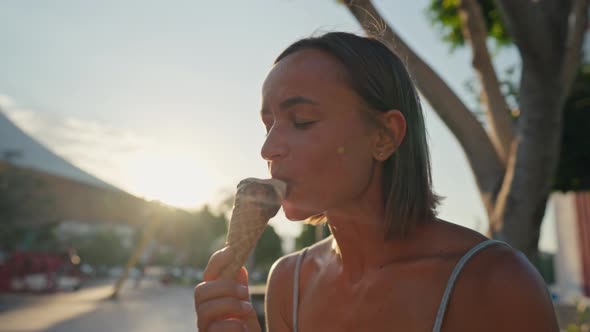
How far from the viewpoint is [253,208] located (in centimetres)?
158

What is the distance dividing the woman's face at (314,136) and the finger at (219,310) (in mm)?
438

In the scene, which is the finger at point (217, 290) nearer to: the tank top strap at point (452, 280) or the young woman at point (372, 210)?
the young woman at point (372, 210)

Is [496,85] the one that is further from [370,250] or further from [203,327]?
[203,327]

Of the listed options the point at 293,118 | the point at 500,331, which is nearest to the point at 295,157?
the point at 293,118

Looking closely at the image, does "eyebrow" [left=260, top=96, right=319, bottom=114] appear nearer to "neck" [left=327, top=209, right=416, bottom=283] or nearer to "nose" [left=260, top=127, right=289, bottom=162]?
"nose" [left=260, top=127, right=289, bottom=162]

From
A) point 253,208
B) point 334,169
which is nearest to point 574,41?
point 334,169

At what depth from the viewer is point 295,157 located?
1640 millimetres

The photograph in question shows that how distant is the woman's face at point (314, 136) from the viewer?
165cm

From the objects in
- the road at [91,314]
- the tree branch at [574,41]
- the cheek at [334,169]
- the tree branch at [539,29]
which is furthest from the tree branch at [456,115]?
the road at [91,314]

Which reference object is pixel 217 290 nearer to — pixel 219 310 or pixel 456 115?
pixel 219 310

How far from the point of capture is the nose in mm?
1642

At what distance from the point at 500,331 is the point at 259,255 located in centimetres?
4586

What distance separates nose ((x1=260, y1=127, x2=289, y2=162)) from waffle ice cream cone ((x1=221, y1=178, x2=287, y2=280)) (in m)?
0.09

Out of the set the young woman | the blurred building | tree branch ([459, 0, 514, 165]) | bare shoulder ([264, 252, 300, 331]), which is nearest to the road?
tree branch ([459, 0, 514, 165])
